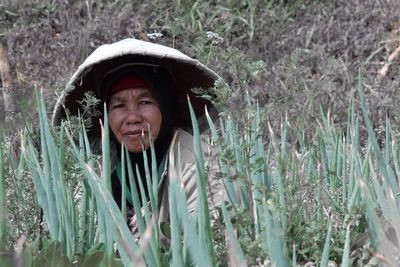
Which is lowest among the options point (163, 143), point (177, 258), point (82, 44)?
point (177, 258)

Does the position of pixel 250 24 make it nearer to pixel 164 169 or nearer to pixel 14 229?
pixel 164 169

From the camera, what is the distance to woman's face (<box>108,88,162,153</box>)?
2.56m

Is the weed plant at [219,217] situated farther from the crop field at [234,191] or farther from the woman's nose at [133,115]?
the woman's nose at [133,115]

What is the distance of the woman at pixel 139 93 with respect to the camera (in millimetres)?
2588

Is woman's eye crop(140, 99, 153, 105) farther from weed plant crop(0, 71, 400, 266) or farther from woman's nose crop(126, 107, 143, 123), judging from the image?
weed plant crop(0, 71, 400, 266)

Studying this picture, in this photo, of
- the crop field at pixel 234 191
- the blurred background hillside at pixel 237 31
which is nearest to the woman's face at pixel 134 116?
the crop field at pixel 234 191

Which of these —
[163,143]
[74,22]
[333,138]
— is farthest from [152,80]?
[74,22]

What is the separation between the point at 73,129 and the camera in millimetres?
1983

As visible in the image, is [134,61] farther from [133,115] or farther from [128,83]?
[133,115]

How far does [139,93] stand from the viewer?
2670mm

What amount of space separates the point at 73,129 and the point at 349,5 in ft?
14.8

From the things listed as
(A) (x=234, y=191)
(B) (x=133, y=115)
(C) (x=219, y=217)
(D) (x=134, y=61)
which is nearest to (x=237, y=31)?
(D) (x=134, y=61)

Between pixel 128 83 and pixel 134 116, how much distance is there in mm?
129

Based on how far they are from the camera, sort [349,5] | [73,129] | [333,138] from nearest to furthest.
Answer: [73,129] < [333,138] < [349,5]
